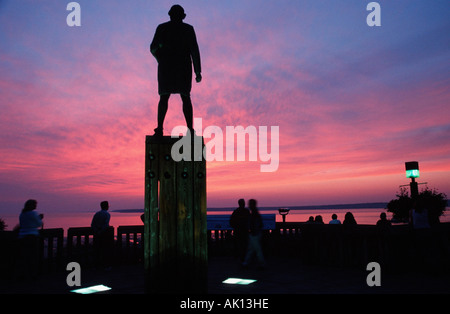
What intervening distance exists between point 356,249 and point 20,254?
792cm

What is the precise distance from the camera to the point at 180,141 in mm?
5559

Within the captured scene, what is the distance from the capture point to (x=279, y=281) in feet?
25.1

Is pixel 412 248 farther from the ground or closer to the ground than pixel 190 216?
closer to the ground

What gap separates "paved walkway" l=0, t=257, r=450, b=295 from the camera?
259 inches

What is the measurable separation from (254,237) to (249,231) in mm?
215

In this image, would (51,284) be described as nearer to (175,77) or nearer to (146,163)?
(146,163)

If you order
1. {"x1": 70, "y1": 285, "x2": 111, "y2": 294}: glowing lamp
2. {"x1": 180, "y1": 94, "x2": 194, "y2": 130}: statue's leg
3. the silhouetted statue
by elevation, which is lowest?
{"x1": 70, "y1": 285, "x2": 111, "y2": 294}: glowing lamp

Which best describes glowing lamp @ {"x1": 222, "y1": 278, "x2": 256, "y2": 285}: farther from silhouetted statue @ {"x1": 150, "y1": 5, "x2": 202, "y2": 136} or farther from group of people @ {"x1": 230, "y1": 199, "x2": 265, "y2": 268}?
silhouetted statue @ {"x1": 150, "y1": 5, "x2": 202, "y2": 136}

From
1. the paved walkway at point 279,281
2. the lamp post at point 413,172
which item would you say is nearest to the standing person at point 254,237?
the paved walkway at point 279,281

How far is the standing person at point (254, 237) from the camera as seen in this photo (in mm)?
9367

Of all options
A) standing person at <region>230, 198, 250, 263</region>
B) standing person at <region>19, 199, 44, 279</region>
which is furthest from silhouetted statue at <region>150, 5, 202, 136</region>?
standing person at <region>230, 198, 250, 263</region>

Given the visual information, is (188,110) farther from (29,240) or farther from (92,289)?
(29,240)

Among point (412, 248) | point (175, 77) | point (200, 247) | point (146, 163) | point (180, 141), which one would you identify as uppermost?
point (175, 77)
